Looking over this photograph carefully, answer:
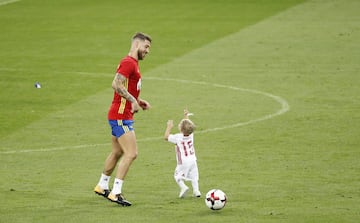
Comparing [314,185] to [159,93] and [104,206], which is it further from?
[159,93]

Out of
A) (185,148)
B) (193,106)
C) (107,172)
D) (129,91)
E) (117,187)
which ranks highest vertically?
(193,106)

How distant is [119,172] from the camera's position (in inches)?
637

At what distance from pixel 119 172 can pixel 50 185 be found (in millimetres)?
1706

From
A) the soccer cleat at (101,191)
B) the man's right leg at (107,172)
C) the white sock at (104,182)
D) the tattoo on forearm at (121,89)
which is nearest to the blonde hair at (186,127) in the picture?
the tattoo on forearm at (121,89)

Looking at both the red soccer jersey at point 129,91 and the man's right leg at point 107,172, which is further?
the man's right leg at point 107,172

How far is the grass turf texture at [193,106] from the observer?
53.0 feet

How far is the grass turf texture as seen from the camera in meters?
16.1

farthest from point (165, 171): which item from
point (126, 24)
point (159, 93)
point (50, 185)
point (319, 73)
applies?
point (126, 24)

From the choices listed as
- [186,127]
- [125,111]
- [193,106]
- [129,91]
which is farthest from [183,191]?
[193,106]

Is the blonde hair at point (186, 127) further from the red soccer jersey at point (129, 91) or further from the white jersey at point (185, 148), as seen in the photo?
the red soccer jersey at point (129, 91)

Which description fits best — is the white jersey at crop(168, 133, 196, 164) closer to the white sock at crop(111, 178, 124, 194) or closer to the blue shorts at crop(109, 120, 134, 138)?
the blue shorts at crop(109, 120, 134, 138)

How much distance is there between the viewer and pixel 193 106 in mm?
24750

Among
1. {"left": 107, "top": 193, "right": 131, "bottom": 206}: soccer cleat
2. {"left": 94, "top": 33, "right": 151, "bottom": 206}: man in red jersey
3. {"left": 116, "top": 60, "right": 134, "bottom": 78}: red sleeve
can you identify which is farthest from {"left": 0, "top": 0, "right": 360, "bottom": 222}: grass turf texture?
{"left": 116, "top": 60, "right": 134, "bottom": 78}: red sleeve

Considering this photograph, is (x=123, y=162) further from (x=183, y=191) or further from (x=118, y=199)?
(x=183, y=191)
